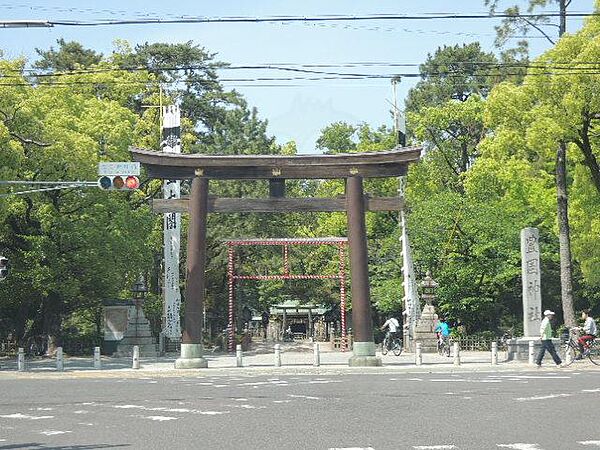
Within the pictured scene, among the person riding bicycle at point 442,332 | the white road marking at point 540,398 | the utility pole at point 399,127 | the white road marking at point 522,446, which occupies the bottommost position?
the white road marking at point 522,446

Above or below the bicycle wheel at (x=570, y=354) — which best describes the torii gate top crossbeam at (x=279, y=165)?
above

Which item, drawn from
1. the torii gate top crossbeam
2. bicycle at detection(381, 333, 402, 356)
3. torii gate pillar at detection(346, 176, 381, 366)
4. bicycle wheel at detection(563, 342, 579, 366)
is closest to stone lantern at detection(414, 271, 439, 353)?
bicycle at detection(381, 333, 402, 356)

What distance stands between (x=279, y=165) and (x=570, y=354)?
Result: 11.6 m

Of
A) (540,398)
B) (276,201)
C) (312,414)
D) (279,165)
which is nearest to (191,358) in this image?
(276,201)

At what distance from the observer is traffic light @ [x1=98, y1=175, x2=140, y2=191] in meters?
26.7

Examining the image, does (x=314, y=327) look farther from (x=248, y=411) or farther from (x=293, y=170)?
Answer: (x=248, y=411)

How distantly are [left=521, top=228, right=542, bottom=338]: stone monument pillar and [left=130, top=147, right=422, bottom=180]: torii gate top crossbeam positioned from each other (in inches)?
200

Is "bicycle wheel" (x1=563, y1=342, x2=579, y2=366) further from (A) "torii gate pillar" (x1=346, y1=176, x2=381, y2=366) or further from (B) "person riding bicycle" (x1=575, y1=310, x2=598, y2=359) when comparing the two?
(A) "torii gate pillar" (x1=346, y1=176, x2=381, y2=366)

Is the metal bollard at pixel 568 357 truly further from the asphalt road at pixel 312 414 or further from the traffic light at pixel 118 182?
the traffic light at pixel 118 182

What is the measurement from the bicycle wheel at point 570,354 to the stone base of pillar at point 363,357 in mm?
6134

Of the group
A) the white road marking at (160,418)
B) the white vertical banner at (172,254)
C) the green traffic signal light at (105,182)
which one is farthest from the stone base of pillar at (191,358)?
the white road marking at (160,418)

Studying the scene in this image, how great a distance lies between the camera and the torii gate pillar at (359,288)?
105 feet

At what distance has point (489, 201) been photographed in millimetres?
54625

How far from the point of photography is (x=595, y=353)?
110 ft
